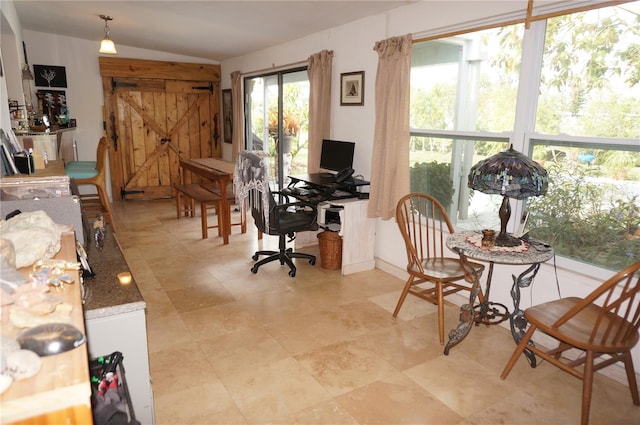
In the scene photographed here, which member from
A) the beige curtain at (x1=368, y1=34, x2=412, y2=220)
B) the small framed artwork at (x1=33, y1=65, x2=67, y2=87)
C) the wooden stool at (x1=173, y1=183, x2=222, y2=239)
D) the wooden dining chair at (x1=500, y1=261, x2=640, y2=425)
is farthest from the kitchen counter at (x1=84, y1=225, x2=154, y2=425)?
the small framed artwork at (x1=33, y1=65, x2=67, y2=87)

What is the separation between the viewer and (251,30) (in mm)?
4715

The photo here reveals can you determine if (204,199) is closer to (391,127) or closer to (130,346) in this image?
(391,127)

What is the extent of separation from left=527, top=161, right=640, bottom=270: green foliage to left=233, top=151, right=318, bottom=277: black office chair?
1858 millimetres

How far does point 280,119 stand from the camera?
5.71 meters

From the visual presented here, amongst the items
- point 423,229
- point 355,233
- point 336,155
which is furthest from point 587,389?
point 336,155

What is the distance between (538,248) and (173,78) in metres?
6.22

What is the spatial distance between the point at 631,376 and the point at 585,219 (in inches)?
36.1

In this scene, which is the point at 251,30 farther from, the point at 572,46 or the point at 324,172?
the point at 572,46

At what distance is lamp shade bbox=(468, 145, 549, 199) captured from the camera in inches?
91.7

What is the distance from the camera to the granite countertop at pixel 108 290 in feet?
5.35

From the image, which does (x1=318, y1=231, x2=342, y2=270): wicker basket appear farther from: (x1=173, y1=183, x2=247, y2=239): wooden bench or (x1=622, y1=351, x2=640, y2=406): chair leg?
(x1=622, y1=351, x2=640, y2=406): chair leg

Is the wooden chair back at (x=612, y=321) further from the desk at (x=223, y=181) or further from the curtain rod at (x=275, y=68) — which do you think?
the curtain rod at (x=275, y=68)

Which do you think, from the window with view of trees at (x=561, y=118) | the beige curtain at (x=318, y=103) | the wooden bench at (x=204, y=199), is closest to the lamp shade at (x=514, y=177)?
the window with view of trees at (x=561, y=118)

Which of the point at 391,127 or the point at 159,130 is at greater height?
the point at 391,127
